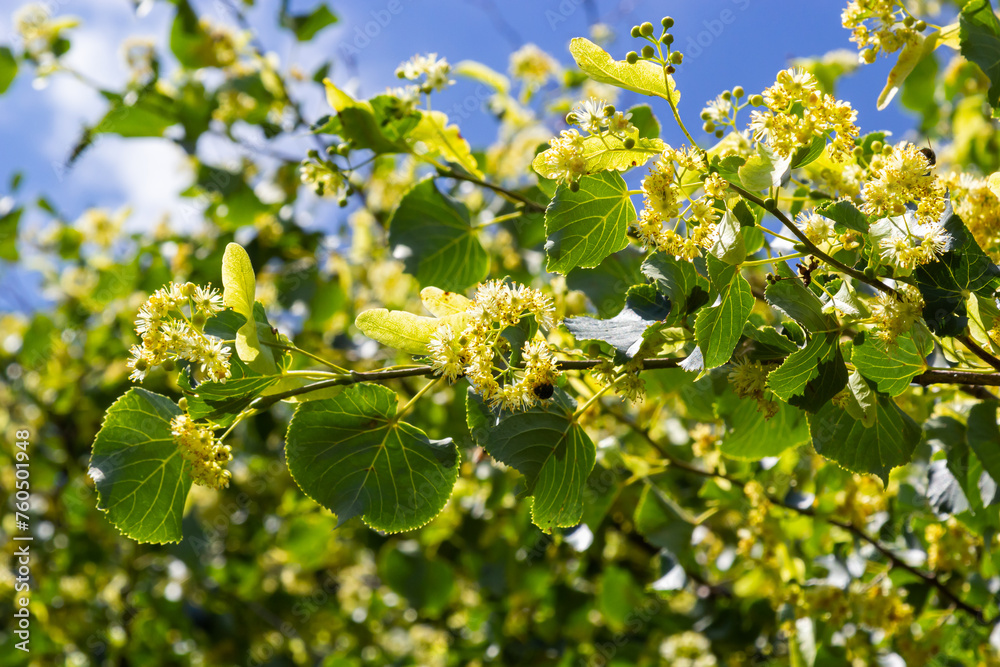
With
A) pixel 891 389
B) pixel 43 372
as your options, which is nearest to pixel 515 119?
pixel 891 389

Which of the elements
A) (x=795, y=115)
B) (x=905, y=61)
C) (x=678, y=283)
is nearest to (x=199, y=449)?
(x=678, y=283)

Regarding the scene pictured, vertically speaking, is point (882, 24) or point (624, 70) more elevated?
point (882, 24)

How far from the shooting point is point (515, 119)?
14.4ft

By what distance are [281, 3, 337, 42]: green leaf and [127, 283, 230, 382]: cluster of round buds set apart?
3.32m

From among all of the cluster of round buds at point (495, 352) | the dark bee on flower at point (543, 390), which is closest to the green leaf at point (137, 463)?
the cluster of round buds at point (495, 352)

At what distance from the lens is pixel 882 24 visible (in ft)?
5.04

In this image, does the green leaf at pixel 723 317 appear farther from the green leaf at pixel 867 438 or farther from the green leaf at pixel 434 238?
the green leaf at pixel 434 238

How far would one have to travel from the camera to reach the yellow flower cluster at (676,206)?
4.40ft

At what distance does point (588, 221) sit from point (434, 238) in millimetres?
1158

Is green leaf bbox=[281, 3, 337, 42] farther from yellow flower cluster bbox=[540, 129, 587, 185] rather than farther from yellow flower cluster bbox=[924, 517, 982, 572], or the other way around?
yellow flower cluster bbox=[924, 517, 982, 572]

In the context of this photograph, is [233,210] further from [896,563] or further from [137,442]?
[896,563]

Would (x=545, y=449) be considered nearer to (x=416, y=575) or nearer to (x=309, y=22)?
(x=416, y=575)

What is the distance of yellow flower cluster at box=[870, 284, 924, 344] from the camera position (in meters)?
1.33

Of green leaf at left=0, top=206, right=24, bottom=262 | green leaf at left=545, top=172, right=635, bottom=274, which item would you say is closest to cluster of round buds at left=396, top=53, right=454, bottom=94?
green leaf at left=545, top=172, right=635, bottom=274
